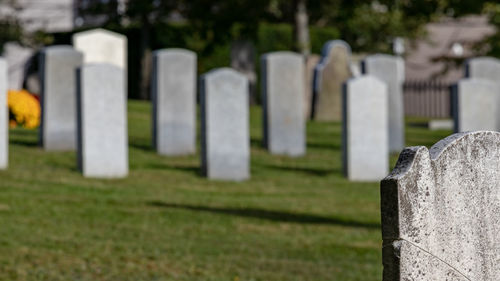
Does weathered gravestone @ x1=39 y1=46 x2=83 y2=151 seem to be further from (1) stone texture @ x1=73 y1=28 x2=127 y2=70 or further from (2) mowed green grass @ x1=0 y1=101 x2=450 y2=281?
(1) stone texture @ x1=73 y1=28 x2=127 y2=70

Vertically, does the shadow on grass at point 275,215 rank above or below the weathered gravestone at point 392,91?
below

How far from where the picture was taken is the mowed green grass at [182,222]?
286 inches

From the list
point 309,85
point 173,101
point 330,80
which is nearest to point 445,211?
point 173,101

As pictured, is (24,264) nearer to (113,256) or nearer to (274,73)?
(113,256)

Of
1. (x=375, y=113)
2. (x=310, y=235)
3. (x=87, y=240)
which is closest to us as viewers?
(x=87, y=240)

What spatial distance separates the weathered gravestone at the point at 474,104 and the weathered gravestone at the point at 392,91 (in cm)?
351

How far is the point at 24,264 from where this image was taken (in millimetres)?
7152

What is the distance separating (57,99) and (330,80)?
7988 millimetres

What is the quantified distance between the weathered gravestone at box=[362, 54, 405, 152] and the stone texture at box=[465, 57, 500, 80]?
161 cm

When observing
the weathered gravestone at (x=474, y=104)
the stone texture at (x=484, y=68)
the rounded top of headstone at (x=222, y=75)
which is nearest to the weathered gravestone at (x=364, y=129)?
the weathered gravestone at (x=474, y=104)

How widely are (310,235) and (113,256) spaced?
82.9 inches

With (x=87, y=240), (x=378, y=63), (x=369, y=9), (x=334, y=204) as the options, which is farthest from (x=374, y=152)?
(x=369, y=9)

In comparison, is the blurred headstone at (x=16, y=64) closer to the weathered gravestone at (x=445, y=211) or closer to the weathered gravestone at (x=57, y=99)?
the weathered gravestone at (x=57, y=99)

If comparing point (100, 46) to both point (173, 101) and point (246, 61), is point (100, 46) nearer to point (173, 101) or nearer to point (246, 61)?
point (173, 101)
